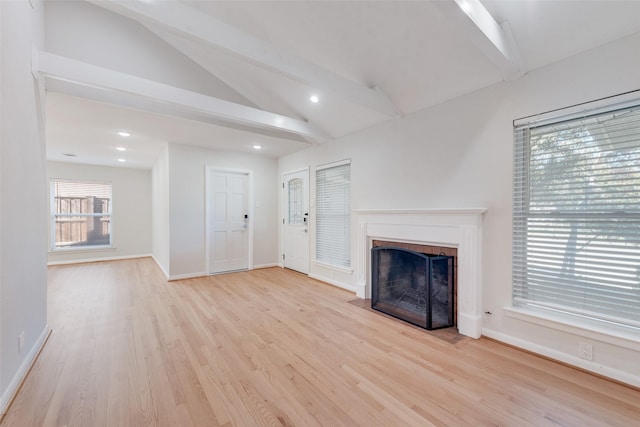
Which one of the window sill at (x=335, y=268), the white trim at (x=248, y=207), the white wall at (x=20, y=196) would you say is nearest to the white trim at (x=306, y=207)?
the window sill at (x=335, y=268)

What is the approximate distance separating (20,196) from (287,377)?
2.33 meters

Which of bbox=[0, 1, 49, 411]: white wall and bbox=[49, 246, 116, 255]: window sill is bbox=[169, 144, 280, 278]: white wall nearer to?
bbox=[0, 1, 49, 411]: white wall

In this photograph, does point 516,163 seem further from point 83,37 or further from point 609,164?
point 83,37

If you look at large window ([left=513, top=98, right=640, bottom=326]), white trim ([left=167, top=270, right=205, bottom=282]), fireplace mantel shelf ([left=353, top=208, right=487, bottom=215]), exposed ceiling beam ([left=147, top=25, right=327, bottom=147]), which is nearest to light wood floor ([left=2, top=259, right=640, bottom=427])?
large window ([left=513, top=98, right=640, bottom=326])

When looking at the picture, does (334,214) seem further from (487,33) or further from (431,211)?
(487,33)

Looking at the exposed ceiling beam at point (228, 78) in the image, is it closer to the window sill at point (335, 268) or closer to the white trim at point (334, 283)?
the window sill at point (335, 268)

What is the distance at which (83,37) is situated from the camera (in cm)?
278

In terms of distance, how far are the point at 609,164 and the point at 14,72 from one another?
4.27m

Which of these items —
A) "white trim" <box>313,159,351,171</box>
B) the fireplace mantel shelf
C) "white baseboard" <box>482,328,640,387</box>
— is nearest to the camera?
"white baseboard" <box>482,328,640,387</box>

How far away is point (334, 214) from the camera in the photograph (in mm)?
4441

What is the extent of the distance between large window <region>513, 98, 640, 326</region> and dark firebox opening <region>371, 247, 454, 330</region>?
0.66m

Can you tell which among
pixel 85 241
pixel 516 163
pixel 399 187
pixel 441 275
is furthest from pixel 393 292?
pixel 85 241

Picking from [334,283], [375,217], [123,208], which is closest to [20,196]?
[375,217]

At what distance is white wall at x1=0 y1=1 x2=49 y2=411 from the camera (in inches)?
64.9
